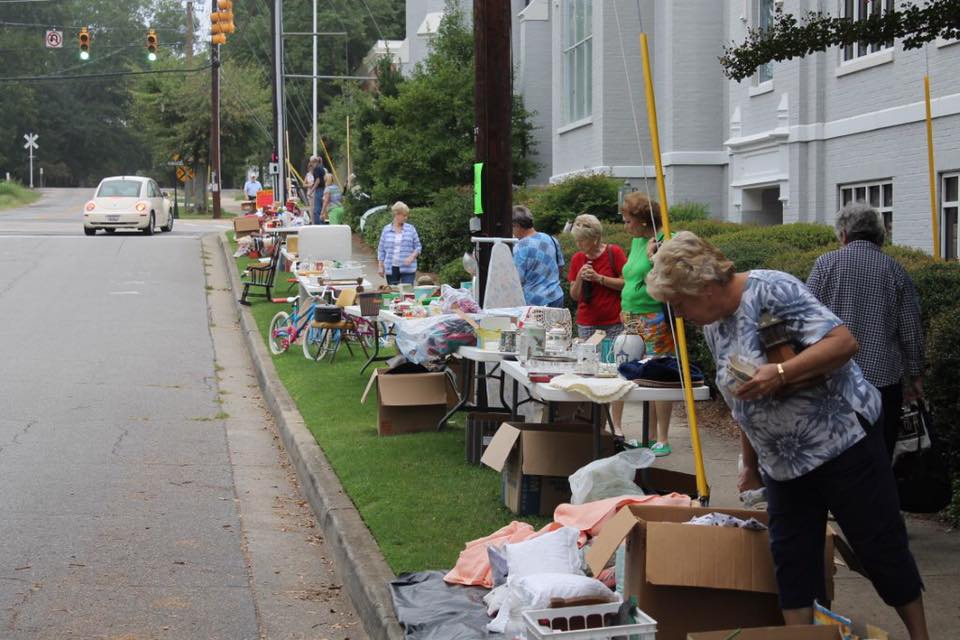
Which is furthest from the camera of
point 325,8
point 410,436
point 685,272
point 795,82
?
point 325,8

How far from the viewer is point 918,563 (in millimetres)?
6844

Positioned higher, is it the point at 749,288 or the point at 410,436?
the point at 749,288

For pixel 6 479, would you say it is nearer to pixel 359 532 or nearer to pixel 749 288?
pixel 359 532

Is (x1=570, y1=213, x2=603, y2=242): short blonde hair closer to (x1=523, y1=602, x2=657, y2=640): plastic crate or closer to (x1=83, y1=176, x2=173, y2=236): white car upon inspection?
(x1=523, y1=602, x2=657, y2=640): plastic crate

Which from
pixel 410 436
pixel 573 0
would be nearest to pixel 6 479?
pixel 410 436

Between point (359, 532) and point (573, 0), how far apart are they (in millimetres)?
22452

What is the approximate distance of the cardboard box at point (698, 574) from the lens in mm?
5207

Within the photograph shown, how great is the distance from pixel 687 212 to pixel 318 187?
1199 centimetres

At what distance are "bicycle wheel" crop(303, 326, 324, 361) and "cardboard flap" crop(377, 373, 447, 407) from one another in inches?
205

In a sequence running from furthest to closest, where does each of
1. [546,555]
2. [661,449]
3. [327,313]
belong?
[327,313] → [661,449] → [546,555]

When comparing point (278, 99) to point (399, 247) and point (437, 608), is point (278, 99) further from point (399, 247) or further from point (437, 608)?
point (437, 608)

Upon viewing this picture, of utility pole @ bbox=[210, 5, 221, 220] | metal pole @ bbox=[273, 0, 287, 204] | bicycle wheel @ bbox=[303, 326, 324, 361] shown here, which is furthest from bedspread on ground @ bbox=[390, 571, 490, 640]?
utility pole @ bbox=[210, 5, 221, 220]

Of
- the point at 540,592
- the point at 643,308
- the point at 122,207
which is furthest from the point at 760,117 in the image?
the point at 122,207

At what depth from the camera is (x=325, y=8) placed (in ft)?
265
